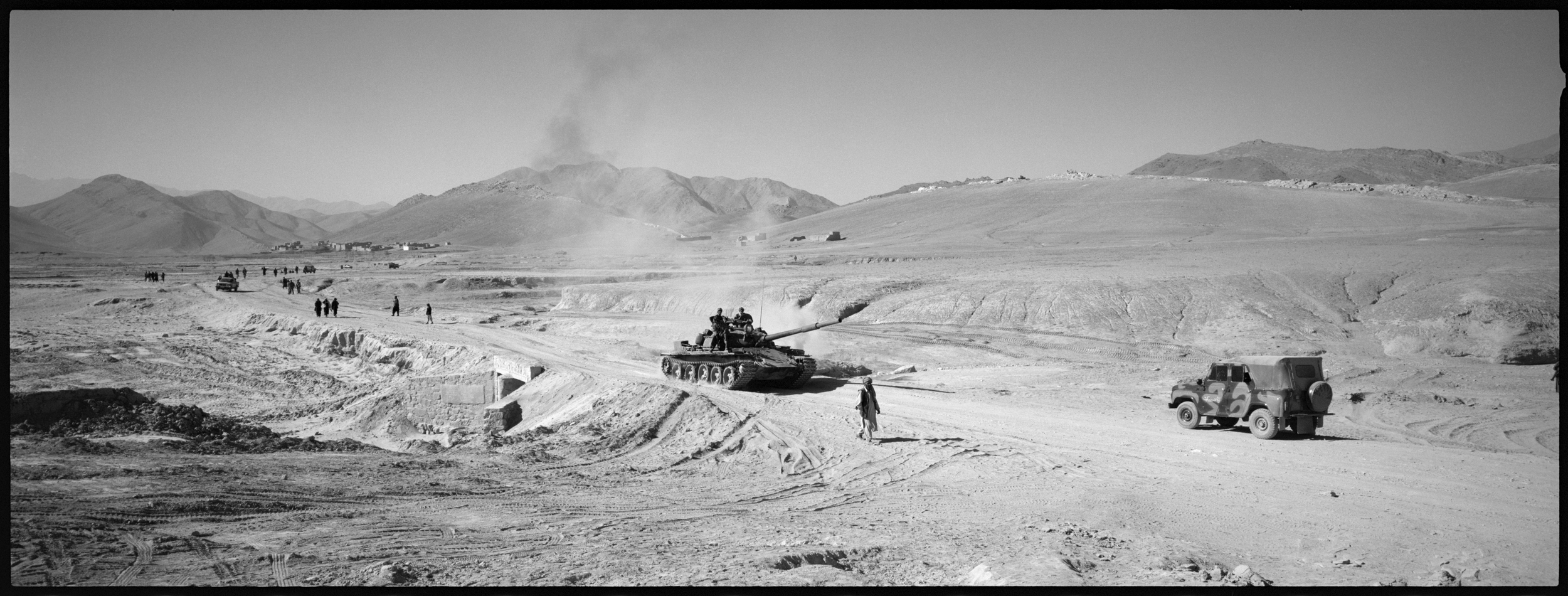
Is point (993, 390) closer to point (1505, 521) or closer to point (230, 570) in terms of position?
point (1505, 521)

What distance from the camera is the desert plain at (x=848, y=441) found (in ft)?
34.4

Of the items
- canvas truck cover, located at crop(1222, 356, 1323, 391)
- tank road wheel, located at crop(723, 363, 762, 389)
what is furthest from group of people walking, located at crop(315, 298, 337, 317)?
canvas truck cover, located at crop(1222, 356, 1323, 391)

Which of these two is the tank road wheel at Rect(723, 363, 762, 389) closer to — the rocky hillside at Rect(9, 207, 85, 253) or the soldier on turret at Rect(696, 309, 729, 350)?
the soldier on turret at Rect(696, 309, 729, 350)

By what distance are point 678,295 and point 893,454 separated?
109 feet

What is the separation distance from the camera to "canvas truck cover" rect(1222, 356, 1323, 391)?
1755 centimetres

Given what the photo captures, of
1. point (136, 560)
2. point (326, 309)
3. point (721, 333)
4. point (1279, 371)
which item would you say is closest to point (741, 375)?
point (721, 333)

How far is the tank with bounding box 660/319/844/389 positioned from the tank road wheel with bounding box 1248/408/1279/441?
10.6 metres

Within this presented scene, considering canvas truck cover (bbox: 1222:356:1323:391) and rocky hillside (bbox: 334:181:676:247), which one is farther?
rocky hillside (bbox: 334:181:676:247)

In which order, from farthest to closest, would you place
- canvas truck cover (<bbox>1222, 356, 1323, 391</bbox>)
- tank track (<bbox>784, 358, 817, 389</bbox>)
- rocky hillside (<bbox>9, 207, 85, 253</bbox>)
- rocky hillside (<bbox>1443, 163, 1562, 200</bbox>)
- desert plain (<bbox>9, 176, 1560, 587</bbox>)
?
rocky hillside (<bbox>9, 207, 85, 253</bbox>) → rocky hillside (<bbox>1443, 163, 1562, 200</bbox>) → tank track (<bbox>784, 358, 817, 389</bbox>) → canvas truck cover (<bbox>1222, 356, 1323, 391</bbox>) → desert plain (<bbox>9, 176, 1560, 587</bbox>)

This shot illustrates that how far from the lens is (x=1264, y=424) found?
17.6m

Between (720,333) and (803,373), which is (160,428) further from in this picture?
(803,373)

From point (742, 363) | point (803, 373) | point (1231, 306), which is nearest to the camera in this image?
point (742, 363)

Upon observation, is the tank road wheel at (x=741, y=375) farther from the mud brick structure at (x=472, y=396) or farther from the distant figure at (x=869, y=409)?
the distant figure at (x=869, y=409)

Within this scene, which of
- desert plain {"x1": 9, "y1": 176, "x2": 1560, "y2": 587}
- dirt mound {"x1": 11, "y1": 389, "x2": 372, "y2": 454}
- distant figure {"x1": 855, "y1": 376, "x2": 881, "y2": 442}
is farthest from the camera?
distant figure {"x1": 855, "y1": 376, "x2": 881, "y2": 442}
